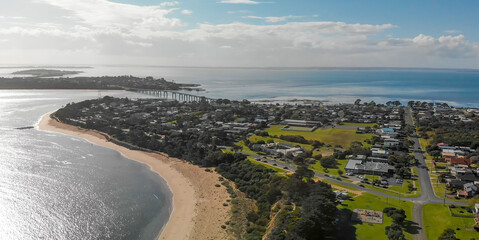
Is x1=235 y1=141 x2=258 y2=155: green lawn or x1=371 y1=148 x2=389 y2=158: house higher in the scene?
x1=371 y1=148 x2=389 y2=158: house

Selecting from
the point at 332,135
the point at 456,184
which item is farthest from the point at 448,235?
the point at 332,135

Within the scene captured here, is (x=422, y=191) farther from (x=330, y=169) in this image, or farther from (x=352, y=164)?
(x=330, y=169)

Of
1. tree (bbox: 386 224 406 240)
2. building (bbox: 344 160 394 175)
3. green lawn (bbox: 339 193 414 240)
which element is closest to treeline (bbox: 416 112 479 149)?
building (bbox: 344 160 394 175)

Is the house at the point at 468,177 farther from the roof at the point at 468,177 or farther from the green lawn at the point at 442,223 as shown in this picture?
the green lawn at the point at 442,223

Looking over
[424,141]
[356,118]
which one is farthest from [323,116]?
[424,141]

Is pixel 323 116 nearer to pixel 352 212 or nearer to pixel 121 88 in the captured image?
pixel 352 212

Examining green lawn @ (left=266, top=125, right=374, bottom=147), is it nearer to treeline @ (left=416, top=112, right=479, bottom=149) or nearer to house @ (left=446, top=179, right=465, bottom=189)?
treeline @ (left=416, top=112, right=479, bottom=149)

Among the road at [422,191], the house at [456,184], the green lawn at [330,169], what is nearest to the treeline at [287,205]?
the road at [422,191]
